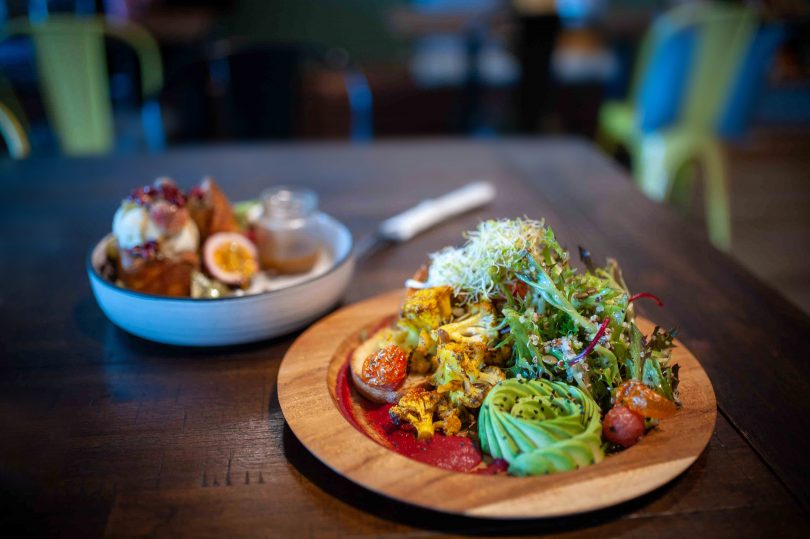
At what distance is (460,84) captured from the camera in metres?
5.79

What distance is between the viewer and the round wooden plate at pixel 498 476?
0.70 meters

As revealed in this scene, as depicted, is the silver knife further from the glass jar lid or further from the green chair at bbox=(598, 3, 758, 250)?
the green chair at bbox=(598, 3, 758, 250)

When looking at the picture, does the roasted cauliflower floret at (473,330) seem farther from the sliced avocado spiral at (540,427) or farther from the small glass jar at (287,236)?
the small glass jar at (287,236)

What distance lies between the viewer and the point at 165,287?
1172mm

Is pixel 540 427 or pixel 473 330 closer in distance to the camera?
pixel 540 427

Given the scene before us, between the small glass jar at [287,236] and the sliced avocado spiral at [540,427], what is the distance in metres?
0.64

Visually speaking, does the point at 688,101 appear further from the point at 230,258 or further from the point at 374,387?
the point at 374,387

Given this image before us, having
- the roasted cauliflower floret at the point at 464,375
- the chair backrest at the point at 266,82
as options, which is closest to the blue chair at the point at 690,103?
the chair backrest at the point at 266,82

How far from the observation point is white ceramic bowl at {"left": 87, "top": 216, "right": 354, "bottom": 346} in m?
1.05

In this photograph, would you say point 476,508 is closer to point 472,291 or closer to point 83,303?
point 472,291

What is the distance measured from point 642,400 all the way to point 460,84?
5323 millimetres

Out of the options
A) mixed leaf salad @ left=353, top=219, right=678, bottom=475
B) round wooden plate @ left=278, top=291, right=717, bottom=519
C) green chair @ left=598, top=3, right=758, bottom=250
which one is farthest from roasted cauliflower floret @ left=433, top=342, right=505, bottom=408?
green chair @ left=598, top=3, right=758, bottom=250

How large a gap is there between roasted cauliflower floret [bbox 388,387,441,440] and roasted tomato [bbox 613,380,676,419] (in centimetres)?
25

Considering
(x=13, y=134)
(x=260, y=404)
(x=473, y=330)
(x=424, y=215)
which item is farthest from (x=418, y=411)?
(x=13, y=134)
